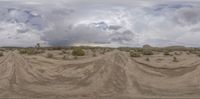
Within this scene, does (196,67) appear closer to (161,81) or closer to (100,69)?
(161,81)

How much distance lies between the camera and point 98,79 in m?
29.0

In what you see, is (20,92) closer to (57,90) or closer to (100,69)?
(57,90)

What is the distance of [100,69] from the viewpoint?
30734mm

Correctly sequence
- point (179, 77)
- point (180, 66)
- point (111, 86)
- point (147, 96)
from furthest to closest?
point (180, 66), point (179, 77), point (111, 86), point (147, 96)

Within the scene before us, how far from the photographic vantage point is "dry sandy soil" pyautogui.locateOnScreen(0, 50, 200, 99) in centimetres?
2603

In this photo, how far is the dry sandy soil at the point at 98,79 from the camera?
85.4 ft

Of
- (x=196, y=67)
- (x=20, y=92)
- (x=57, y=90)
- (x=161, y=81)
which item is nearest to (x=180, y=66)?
(x=196, y=67)

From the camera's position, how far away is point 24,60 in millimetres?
33500

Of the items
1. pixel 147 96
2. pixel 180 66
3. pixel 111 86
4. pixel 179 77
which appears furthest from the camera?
pixel 180 66

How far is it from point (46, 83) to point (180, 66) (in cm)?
1041

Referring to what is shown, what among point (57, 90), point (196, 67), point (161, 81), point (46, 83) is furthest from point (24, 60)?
point (196, 67)

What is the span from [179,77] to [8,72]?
12318 mm

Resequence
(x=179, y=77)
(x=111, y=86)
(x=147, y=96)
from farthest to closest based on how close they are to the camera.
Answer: (x=179, y=77), (x=111, y=86), (x=147, y=96)

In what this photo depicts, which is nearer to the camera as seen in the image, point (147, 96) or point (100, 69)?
point (147, 96)
